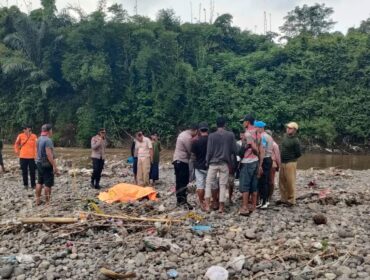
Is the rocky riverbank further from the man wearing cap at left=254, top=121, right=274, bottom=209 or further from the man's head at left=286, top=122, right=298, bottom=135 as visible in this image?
the man's head at left=286, top=122, right=298, bottom=135

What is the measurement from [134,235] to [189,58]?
35473mm

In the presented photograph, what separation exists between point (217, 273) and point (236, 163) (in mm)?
3721

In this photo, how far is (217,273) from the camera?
4.78 metres

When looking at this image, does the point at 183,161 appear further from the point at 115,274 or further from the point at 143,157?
the point at 115,274

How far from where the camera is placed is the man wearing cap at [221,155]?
770 cm

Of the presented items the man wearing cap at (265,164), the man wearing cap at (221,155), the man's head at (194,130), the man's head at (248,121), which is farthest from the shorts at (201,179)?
the man's head at (248,121)

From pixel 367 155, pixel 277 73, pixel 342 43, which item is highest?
pixel 342 43

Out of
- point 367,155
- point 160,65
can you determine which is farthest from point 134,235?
point 160,65

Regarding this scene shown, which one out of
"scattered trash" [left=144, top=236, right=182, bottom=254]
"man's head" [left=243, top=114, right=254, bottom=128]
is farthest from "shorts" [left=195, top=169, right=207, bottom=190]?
"scattered trash" [left=144, top=236, right=182, bottom=254]

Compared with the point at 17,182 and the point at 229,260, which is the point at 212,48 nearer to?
the point at 17,182

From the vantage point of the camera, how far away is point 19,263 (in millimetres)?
5312

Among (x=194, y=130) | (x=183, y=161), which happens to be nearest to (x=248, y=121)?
(x=194, y=130)

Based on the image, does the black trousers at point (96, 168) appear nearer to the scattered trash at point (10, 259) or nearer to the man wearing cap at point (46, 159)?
the man wearing cap at point (46, 159)

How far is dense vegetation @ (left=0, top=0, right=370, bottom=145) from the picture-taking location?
3612cm
